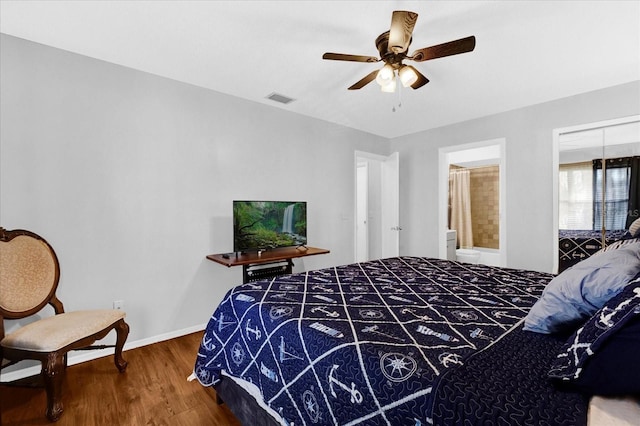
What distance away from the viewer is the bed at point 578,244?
3355mm

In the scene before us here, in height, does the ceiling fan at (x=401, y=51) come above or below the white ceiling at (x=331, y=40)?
below

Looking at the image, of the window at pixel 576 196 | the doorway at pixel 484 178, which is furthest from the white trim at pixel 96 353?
the window at pixel 576 196

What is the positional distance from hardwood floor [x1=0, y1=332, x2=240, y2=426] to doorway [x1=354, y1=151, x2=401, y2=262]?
3.12 m

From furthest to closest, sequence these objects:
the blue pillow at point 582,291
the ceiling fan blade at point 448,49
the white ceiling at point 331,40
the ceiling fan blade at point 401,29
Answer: the white ceiling at point 331,40 < the ceiling fan blade at point 448,49 < the ceiling fan blade at point 401,29 < the blue pillow at point 582,291

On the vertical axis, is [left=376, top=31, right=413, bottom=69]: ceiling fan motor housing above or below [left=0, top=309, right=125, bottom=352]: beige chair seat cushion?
above

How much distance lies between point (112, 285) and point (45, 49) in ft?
6.62

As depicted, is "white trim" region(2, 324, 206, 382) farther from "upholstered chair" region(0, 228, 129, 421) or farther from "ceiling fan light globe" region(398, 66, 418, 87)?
"ceiling fan light globe" region(398, 66, 418, 87)

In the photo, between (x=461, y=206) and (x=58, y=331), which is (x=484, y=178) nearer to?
(x=461, y=206)

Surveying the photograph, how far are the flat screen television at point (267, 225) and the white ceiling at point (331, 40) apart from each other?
1294 mm

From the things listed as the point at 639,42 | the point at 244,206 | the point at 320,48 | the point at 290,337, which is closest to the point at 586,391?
the point at 290,337

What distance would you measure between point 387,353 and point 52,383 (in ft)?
6.75

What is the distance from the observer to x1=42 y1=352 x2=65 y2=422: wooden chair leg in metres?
1.77

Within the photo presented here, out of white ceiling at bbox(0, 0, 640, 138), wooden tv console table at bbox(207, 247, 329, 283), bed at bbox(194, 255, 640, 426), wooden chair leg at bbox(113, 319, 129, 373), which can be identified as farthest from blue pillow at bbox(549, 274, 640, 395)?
wooden chair leg at bbox(113, 319, 129, 373)

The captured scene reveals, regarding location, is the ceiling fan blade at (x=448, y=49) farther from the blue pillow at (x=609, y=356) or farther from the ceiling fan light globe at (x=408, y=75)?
the blue pillow at (x=609, y=356)
